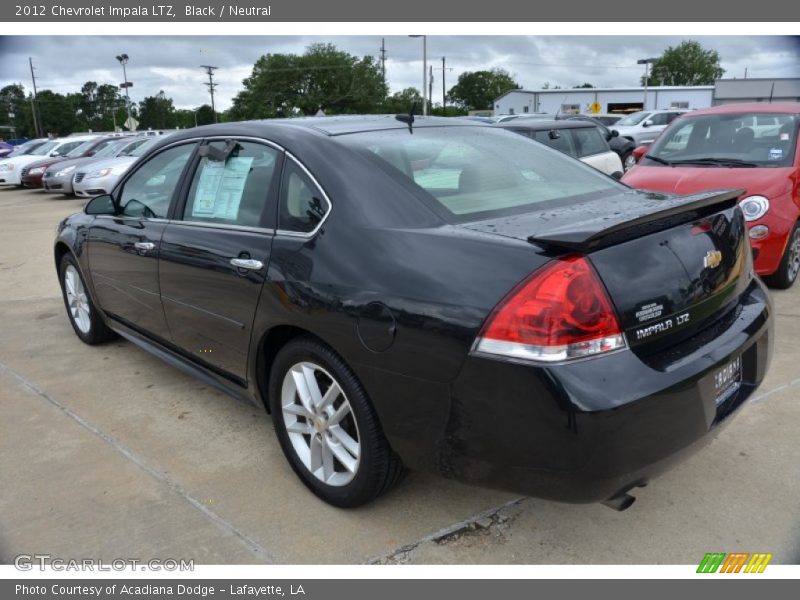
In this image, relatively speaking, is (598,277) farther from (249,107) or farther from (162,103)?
(162,103)

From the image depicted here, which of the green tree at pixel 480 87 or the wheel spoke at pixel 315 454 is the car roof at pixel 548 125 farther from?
the green tree at pixel 480 87

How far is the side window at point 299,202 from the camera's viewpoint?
2.71 metres

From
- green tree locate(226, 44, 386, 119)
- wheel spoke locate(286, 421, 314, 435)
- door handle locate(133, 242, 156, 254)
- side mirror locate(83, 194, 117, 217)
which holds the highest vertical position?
green tree locate(226, 44, 386, 119)

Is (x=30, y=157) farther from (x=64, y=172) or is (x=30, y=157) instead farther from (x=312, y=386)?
(x=312, y=386)

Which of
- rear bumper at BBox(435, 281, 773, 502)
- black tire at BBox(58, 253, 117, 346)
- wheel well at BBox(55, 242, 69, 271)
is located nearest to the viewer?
rear bumper at BBox(435, 281, 773, 502)

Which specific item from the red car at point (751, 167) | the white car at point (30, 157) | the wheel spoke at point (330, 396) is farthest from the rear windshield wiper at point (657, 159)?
the white car at point (30, 157)

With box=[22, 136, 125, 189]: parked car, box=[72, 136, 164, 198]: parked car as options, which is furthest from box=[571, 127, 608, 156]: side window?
box=[22, 136, 125, 189]: parked car

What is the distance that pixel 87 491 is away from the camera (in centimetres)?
299

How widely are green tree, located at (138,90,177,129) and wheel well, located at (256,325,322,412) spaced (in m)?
96.7

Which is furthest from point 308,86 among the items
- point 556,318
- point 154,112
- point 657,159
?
point 556,318

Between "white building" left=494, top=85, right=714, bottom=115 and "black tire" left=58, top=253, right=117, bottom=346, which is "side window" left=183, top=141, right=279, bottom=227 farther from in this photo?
"white building" left=494, top=85, right=714, bottom=115

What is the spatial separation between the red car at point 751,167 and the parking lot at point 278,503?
2046 mm

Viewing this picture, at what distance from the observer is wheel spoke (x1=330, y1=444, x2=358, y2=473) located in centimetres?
265

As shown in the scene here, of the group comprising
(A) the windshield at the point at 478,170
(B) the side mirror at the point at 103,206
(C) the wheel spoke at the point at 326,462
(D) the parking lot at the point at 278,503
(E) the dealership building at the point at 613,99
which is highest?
(E) the dealership building at the point at 613,99
